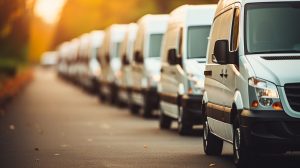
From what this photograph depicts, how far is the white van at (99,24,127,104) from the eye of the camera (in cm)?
3466

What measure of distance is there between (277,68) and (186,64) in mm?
7229

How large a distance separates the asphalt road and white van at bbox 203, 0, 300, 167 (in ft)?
2.76

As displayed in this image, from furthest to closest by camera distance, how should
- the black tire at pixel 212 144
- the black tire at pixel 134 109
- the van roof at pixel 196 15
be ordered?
1. the black tire at pixel 134 109
2. the van roof at pixel 196 15
3. the black tire at pixel 212 144

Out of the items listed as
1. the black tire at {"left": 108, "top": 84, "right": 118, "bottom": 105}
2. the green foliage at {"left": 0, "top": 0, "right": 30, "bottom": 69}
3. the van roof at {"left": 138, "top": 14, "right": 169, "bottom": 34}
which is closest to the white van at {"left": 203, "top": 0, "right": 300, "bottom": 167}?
the van roof at {"left": 138, "top": 14, "right": 169, "bottom": 34}

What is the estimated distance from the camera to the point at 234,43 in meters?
13.0

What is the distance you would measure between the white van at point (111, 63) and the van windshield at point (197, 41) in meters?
13.7

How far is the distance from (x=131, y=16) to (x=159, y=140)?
5409 centimetres

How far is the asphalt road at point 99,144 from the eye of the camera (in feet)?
45.3

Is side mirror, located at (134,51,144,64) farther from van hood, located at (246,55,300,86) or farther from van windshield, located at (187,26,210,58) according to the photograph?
van hood, located at (246,55,300,86)

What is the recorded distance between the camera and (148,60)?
84.2 ft

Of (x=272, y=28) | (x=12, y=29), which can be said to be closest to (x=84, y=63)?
(x=12, y=29)

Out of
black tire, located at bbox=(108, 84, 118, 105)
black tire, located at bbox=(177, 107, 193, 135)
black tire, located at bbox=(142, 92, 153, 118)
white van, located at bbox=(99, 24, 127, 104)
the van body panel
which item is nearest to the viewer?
black tire, located at bbox=(177, 107, 193, 135)

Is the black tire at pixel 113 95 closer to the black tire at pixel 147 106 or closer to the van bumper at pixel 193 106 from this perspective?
the black tire at pixel 147 106

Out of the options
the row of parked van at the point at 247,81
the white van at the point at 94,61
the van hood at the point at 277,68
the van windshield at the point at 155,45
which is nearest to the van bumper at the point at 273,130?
the row of parked van at the point at 247,81
